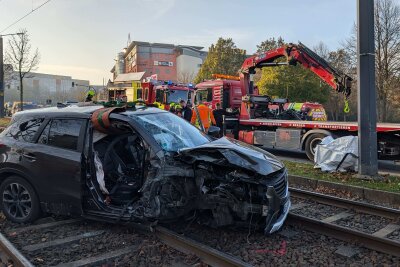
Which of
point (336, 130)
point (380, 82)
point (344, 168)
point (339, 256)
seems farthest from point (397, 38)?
point (339, 256)

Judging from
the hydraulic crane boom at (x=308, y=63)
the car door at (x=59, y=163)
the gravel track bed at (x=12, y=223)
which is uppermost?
the hydraulic crane boom at (x=308, y=63)

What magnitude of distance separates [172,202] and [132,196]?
2.70 feet

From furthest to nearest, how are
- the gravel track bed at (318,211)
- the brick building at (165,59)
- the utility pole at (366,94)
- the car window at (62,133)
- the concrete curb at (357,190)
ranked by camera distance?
the brick building at (165,59) < the utility pole at (366,94) < the concrete curb at (357,190) < the gravel track bed at (318,211) < the car window at (62,133)

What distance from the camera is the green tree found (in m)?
42.5

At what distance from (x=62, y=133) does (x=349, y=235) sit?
415 cm

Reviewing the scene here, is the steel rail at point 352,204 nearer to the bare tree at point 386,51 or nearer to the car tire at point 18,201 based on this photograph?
the car tire at point 18,201

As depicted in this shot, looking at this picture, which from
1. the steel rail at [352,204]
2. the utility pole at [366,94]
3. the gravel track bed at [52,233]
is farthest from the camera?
the utility pole at [366,94]

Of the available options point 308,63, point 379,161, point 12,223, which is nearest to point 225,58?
point 308,63

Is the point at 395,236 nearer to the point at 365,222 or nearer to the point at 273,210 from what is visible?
the point at 365,222

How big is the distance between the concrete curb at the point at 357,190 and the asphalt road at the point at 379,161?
286 cm

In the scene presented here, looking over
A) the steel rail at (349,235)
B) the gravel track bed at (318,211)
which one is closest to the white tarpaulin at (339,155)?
the gravel track bed at (318,211)

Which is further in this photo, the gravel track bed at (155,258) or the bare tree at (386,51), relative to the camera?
the bare tree at (386,51)

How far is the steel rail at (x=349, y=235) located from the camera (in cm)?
469

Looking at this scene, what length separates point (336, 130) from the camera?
11789 millimetres
